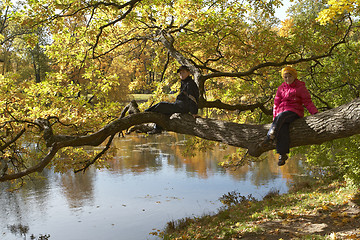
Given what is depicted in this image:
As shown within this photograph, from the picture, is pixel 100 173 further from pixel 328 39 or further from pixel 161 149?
pixel 328 39

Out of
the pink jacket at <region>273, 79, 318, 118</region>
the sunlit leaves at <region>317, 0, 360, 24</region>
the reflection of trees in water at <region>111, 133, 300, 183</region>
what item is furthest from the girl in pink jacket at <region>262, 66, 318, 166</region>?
the reflection of trees in water at <region>111, 133, 300, 183</region>

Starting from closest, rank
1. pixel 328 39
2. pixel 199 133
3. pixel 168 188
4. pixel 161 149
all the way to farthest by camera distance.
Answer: pixel 199 133, pixel 328 39, pixel 168 188, pixel 161 149

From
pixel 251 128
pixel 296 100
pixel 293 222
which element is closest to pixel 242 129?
pixel 251 128

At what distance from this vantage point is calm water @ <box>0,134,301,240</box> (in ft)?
41.1

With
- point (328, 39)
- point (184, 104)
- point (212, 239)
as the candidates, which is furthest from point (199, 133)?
point (328, 39)

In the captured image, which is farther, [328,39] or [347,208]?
[328,39]

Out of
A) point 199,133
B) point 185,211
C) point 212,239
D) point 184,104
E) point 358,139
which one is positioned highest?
point 184,104

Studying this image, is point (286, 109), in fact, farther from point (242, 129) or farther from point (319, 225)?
point (319, 225)

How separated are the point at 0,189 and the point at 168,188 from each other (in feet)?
30.8

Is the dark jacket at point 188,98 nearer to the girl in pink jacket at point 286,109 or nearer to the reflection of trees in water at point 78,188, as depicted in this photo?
the girl in pink jacket at point 286,109

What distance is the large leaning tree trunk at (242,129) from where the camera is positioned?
3.83 m

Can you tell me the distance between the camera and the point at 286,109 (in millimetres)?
4289

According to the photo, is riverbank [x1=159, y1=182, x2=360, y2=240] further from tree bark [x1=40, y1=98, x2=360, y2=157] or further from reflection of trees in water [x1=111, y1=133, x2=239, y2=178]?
reflection of trees in water [x1=111, y1=133, x2=239, y2=178]

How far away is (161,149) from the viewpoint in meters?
26.4
